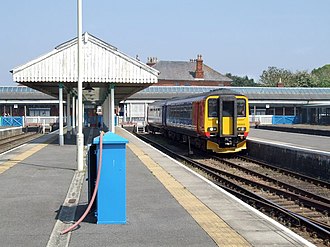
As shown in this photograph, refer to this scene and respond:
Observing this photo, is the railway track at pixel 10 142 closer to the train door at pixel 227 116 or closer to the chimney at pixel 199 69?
the train door at pixel 227 116

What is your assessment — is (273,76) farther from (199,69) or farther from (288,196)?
(288,196)

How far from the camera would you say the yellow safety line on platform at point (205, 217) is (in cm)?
667

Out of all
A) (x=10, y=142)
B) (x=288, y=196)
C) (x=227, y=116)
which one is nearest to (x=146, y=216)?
(x=288, y=196)

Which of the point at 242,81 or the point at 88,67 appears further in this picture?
the point at 242,81

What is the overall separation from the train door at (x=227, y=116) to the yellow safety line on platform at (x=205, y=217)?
372 inches

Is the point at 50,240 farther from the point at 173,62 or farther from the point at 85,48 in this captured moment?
the point at 173,62

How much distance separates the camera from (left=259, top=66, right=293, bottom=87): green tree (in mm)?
108675

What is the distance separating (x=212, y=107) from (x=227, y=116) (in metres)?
0.78

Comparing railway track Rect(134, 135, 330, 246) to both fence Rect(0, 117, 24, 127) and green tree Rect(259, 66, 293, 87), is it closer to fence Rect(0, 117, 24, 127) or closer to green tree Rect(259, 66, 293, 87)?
fence Rect(0, 117, 24, 127)

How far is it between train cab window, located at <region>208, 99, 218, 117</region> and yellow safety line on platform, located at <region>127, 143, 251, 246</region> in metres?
9.51

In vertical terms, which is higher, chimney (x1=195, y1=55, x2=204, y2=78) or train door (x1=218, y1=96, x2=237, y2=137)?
chimney (x1=195, y1=55, x2=204, y2=78)

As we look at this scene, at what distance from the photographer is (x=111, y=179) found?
7422 millimetres

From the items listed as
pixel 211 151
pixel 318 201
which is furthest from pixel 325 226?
pixel 211 151

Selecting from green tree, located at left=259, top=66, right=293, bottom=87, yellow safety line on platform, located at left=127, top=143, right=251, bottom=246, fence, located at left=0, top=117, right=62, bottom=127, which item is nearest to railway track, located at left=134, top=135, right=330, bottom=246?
yellow safety line on platform, located at left=127, top=143, right=251, bottom=246
